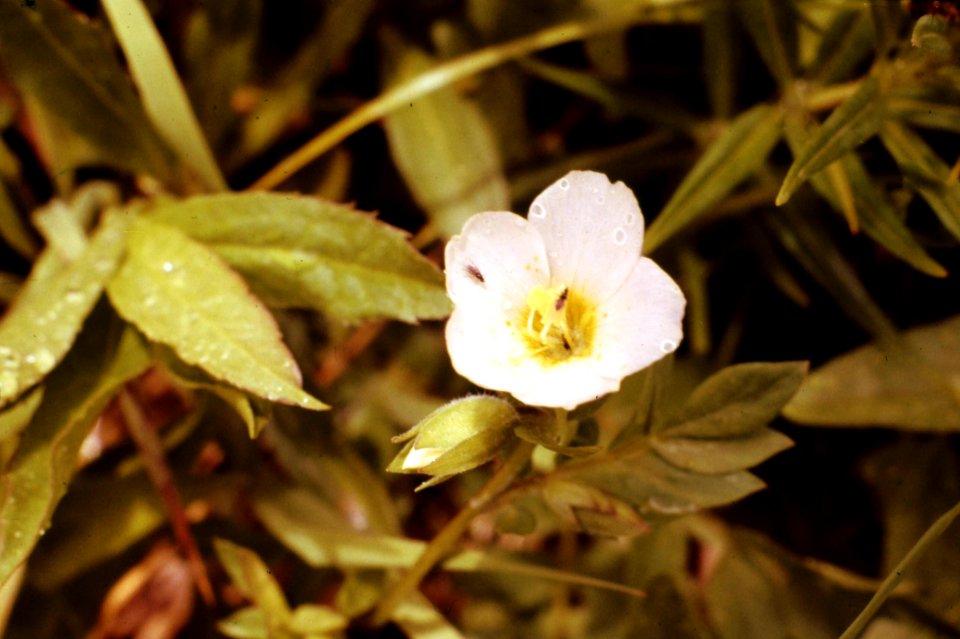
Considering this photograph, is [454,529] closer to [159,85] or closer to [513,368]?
[513,368]

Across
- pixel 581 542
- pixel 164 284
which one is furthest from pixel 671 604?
pixel 164 284

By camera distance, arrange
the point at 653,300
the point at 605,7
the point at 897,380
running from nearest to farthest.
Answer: the point at 653,300
the point at 897,380
the point at 605,7

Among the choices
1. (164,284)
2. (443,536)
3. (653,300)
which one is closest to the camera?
(653,300)

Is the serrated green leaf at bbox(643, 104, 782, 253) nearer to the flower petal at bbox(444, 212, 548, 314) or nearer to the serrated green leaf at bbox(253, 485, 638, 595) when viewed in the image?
the flower petal at bbox(444, 212, 548, 314)

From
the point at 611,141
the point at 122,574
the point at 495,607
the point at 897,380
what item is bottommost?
the point at 495,607

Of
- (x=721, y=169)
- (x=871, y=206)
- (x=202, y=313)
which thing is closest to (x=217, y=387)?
(x=202, y=313)

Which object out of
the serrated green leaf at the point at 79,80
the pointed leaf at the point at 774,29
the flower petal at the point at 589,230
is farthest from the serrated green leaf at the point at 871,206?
the serrated green leaf at the point at 79,80

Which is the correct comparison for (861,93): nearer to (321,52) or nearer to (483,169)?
(483,169)
